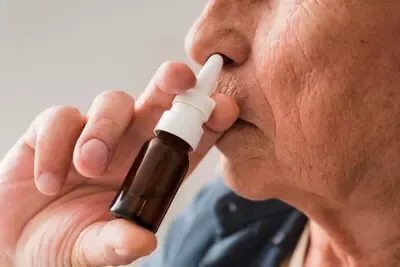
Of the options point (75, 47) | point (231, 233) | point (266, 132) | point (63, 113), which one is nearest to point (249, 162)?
point (266, 132)

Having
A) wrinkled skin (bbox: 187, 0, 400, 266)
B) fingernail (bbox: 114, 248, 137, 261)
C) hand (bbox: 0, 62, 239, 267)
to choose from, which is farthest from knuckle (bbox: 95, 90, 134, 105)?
fingernail (bbox: 114, 248, 137, 261)

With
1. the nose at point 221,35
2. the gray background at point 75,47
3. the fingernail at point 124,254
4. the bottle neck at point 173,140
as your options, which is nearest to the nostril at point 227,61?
the nose at point 221,35

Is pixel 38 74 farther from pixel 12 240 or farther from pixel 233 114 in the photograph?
pixel 233 114

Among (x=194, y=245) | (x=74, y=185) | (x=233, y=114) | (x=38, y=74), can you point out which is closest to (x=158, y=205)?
(x=233, y=114)

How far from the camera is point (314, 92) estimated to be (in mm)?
660

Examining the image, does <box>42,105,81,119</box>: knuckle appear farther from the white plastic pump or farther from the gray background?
the gray background

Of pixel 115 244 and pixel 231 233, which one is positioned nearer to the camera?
pixel 115 244

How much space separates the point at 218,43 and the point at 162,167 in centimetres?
17

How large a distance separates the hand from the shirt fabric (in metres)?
0.29

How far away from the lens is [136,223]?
604 millimetres

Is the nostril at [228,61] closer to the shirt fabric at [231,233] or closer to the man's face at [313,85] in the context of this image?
the man's face at [313,85]

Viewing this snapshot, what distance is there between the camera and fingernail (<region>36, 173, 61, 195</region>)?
72 cm

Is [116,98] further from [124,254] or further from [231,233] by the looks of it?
[231,233]

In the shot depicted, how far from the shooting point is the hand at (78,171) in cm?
67
